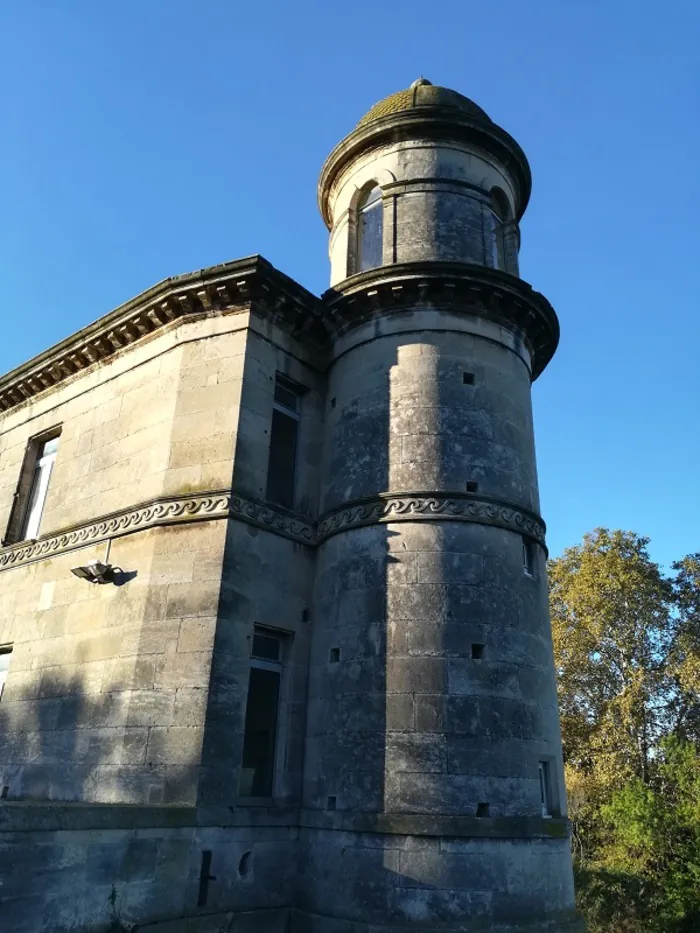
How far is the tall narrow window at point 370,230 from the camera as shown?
46.8ft

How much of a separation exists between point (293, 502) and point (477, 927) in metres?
6.65

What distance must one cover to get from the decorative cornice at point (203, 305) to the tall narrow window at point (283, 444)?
115cm

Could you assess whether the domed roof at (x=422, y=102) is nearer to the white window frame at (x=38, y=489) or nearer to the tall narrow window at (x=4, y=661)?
the white window frame at (x=38, y=489)

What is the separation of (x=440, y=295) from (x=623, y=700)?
19.0 m

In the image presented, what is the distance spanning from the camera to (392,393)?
1238cm

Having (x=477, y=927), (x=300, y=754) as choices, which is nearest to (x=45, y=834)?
(x=300, y=754)

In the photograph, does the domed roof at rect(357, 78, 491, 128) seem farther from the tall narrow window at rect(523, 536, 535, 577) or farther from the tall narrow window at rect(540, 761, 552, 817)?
the tall narrow window at rect(540, 761, 552, 817)

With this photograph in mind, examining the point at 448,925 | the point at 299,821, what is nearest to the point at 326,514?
the point at 299,821

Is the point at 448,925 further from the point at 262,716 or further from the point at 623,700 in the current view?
the point at 623,700

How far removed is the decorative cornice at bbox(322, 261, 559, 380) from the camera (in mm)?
12602

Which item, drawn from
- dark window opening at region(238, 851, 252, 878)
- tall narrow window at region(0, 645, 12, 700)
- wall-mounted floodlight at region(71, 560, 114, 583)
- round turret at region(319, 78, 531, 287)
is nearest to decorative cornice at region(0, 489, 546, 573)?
wall-mounted floodlight at region(71, 560, 114, 583)

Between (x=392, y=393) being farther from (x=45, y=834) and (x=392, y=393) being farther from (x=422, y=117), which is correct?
(x=45, y=834)

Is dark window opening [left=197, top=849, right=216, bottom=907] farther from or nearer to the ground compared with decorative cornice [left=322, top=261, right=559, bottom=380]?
nearer to the ground

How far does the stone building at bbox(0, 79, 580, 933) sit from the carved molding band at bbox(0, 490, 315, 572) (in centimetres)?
5
